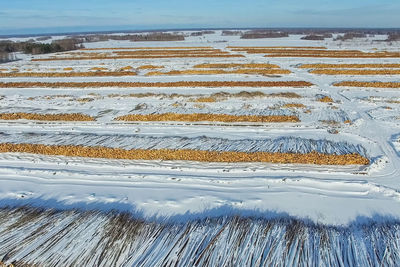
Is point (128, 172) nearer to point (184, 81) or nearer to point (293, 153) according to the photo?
point (293, 153)

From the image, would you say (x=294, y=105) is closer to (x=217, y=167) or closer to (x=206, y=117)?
(x=206, y=117)

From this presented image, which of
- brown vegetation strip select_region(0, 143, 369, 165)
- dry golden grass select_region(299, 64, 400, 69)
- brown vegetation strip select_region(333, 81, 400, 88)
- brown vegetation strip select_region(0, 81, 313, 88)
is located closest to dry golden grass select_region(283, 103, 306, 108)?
brown vegetation strip select_region(0, 81, 313, 88)

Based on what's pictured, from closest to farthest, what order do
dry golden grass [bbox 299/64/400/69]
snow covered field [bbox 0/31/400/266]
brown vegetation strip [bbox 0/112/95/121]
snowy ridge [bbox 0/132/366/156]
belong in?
1. snow covered field [bbox 0/31/400/266]
2. snowy ridge [bbox 0/132/366/156]
3. brown vegetation strip [bbox 0/112/95/121]
4. dry golden grass [bbox 299/64/400/69]

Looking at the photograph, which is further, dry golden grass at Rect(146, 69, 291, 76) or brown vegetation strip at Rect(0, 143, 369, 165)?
dry golden grass at Rect(146, 69, 291, 76)

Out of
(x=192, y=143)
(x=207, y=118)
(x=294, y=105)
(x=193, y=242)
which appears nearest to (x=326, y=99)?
(x=294, y=105)

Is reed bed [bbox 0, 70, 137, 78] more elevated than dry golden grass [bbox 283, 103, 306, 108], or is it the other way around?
reed bed [bbox 0, 70, 137, 78]

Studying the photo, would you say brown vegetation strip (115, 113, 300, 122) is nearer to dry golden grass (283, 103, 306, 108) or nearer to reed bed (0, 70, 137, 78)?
dry golden grass (283, 103, 306, 108)
